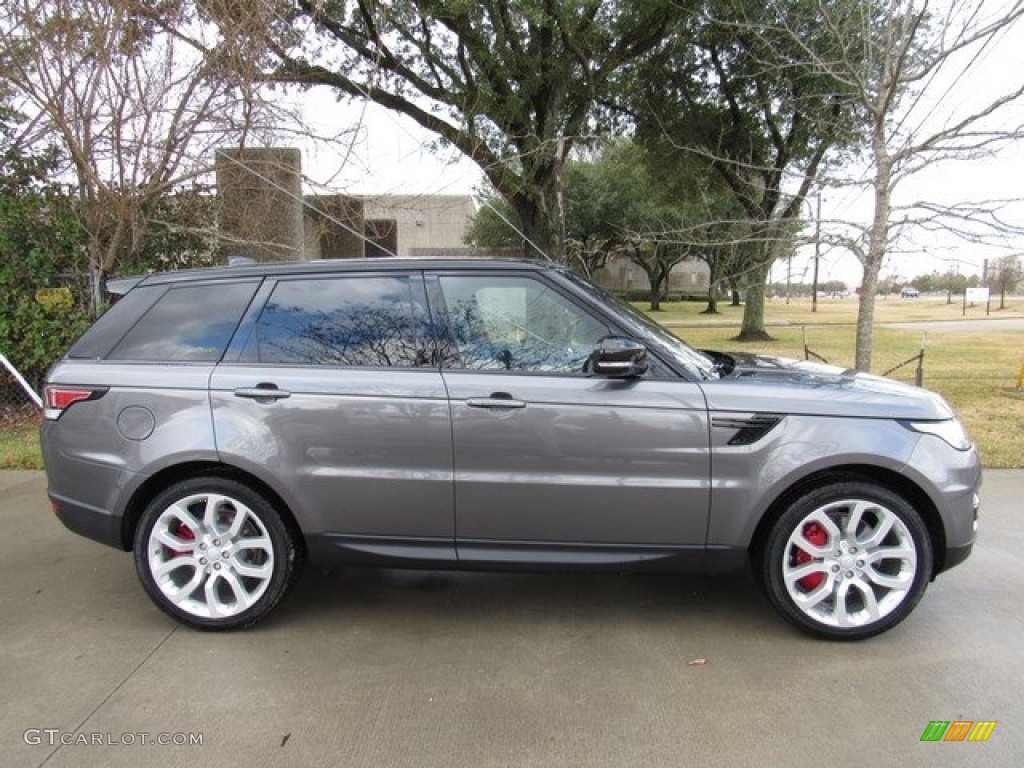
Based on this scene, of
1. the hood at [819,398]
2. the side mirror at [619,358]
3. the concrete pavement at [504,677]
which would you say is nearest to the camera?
the concrete pavement at [504,677]

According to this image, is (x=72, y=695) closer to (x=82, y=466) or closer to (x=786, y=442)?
(x=82, y=466)

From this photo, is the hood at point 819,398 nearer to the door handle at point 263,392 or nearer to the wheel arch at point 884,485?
the wheel arch at point 884,485

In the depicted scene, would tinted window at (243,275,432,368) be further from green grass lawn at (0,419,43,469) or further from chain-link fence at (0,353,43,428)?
chain-link fence at (0,353,43,428)

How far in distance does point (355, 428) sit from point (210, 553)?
3.13 feet

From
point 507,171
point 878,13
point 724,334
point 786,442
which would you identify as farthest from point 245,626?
point 724,334

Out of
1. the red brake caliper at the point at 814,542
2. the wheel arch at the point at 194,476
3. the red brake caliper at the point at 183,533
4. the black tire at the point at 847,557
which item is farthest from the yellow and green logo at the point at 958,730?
the red brake caliper at the point at 183,533

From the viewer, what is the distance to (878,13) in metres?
7.52

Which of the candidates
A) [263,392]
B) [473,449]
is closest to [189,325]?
[263,392]

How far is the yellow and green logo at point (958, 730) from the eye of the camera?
8.42ft

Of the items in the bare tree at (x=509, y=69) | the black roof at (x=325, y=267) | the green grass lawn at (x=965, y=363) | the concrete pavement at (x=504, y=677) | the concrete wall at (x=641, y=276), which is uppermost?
the bare tree at (x=509, y=69)

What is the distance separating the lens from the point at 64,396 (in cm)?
343

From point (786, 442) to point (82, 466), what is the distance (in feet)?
11.0

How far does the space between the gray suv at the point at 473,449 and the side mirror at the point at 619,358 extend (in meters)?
0.02

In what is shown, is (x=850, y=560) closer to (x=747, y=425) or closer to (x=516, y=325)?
(x=747, y=425)
